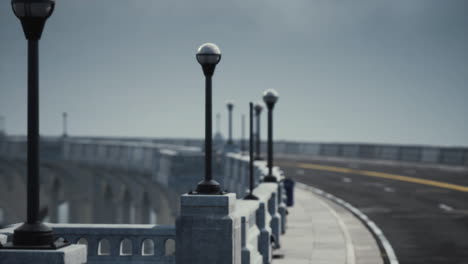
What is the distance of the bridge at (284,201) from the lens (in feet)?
48.9

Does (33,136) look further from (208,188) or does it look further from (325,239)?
(325,239)

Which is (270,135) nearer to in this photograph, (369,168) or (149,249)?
(369,168)

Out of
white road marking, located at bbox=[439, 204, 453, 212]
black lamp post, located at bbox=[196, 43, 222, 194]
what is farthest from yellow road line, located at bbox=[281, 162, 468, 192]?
black lamp post, located at bbox=[196, 43, 222, 194]

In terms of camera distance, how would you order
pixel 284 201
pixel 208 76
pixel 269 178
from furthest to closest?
pixel 284 201
pixel 269 178
pixel 208 76

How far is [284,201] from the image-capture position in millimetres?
26812

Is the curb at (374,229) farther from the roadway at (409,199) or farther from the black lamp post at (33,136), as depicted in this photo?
the black lamp post at (33,136)

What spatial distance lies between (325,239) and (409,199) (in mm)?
12858

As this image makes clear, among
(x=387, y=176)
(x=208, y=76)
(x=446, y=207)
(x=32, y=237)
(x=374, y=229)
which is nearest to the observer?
(x=32, y=237)

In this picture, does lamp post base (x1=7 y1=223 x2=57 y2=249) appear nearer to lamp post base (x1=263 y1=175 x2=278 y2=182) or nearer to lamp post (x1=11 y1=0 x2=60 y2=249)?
lamp post (x1=11 y1=0 x2=60 y2=249)

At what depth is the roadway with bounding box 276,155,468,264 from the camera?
71.2ft

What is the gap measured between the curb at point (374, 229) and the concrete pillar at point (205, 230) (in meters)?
7.00

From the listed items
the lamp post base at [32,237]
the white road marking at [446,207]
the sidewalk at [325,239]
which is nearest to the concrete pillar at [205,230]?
the lamp post base at [32,237]

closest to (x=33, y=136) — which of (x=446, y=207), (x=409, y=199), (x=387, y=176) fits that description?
(x=446, y=207)

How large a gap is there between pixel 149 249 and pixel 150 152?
23.3 metres
